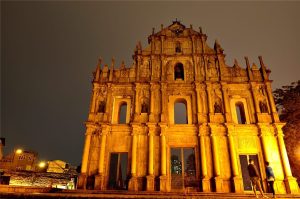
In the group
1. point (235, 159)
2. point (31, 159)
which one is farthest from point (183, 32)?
point (31, 159)

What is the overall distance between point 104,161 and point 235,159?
31.1 feet

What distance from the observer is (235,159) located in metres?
15.8

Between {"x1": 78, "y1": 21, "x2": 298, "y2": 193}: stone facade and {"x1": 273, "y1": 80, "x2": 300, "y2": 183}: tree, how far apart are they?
4.21m

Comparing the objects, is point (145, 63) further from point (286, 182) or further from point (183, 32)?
point (286, 182)

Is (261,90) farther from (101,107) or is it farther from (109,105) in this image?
(101,107)

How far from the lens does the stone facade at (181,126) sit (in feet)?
Answer: 51.7

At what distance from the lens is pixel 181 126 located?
1734 cm

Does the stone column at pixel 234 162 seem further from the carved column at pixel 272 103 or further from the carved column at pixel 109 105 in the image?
the carved column at pixel 109 105

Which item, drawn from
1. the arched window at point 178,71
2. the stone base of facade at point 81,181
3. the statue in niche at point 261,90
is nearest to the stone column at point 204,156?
the arched window at point 178,71

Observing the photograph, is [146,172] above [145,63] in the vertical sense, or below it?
below

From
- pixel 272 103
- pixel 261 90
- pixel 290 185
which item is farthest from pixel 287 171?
pixel 261 90

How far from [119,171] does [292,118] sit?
16646 millimetres

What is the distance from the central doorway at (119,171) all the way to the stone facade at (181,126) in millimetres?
74

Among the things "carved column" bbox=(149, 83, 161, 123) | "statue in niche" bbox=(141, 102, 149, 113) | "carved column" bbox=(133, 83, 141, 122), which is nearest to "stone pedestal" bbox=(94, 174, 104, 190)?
"carved column" bbox=(133, 83, 141, 122)
